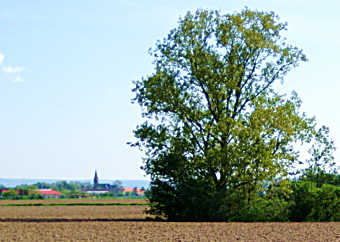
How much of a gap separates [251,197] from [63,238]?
16.5 meters

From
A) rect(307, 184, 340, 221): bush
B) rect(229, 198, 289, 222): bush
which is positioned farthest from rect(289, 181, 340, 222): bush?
rect(229, 198, 289, 222): bush

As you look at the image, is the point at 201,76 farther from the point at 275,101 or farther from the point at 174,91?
the point at 275,101

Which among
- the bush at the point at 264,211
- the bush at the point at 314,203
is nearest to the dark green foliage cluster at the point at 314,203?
the bush at the point at 314,203

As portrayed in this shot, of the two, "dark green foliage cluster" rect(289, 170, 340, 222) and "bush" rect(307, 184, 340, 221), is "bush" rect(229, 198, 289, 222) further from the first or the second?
"bush" rect(307, 184, 340, 221)

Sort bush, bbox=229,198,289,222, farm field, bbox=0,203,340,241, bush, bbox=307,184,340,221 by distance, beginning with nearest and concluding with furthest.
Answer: farm field, bbox=0,203,340,241 < bush, bbox=229,198,289,222 < bush, bbox=307,184,340,221

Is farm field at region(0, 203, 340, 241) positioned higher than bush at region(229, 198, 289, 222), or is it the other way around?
bush at region(229, 198, 289, 222)

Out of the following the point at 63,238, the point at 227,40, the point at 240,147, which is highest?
the point at 227,40

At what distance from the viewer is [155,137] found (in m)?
40.9

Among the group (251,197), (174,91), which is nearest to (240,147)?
(251,197)

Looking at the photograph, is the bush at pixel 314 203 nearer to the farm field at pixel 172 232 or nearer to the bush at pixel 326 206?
the bush at pixel 326 206

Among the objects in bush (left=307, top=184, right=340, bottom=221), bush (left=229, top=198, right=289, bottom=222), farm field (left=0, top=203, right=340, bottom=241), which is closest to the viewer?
farm field (left=0, top=203, right=340, bottom=241)

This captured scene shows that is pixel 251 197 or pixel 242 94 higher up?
pixel 242 94

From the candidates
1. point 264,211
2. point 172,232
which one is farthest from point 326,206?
point 172,232

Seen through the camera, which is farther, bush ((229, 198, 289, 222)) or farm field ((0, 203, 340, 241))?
bush ((229, 198, 289, 222))
